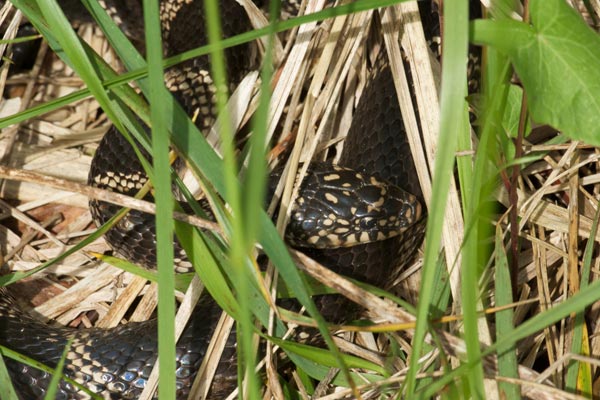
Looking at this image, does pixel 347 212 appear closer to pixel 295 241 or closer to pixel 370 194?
pixel 370 194

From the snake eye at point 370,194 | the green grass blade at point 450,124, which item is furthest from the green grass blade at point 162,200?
the snake eye at point 370,194

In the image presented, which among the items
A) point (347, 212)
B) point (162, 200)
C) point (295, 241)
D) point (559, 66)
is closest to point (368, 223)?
point (347, 212)

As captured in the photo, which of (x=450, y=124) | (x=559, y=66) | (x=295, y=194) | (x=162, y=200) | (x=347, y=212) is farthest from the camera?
(x=347, y=212)

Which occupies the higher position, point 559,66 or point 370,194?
point 559,66

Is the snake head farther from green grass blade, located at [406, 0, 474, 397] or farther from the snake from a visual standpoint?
green grass blade, located at [406, 0, 474, 397]

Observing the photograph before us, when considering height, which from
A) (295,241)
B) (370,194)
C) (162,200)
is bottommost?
(295,241)

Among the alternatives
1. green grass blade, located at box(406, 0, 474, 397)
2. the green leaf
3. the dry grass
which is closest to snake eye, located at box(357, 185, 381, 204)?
the dry grass

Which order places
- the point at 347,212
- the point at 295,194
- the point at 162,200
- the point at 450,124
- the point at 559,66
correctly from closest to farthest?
the point at 450,124 → the point at 162,200 → the point at 559,66 → the point at 295,194 → the point at 347,212

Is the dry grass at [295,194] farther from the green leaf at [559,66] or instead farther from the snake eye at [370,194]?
the green leaf at [559,66]
